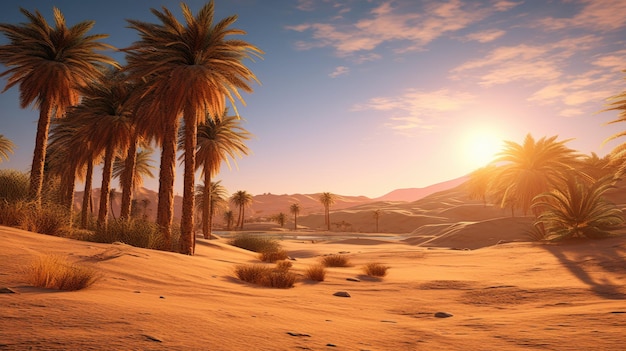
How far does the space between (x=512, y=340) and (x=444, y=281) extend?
5363 millimetres

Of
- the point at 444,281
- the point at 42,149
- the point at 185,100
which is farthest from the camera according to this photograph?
the point at 42,149

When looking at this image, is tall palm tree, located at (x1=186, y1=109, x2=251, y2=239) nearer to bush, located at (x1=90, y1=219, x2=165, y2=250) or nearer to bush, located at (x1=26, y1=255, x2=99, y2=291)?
bush, located at (x1=90, y1=219, x2=165, y2=250)

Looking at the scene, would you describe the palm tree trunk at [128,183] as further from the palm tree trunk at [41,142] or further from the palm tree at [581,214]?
the palm tree at [581,214]

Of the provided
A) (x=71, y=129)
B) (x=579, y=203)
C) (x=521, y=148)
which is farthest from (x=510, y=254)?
(x=71, y=129)

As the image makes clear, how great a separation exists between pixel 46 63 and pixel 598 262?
24.8 m

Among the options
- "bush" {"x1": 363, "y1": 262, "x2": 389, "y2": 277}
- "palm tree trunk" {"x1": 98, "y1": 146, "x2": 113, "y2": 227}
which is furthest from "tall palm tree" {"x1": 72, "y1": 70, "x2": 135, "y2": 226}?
"bush" {"x1": 363, "y1": 262, "x2": 389, "y2": 277}

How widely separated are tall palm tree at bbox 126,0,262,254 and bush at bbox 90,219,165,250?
2033mm

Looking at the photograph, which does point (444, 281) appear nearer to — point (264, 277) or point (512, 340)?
point (264, 277)

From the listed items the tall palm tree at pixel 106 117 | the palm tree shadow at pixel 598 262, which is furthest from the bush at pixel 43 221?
the palm tree shadow at pixel 598 262

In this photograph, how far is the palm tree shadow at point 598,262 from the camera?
24.6ft

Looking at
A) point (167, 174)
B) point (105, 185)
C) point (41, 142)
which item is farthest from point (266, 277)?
point (105, 185)

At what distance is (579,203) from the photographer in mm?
14742

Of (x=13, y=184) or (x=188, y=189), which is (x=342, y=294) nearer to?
(x=188, y=189)

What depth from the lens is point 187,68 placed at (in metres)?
16.1
